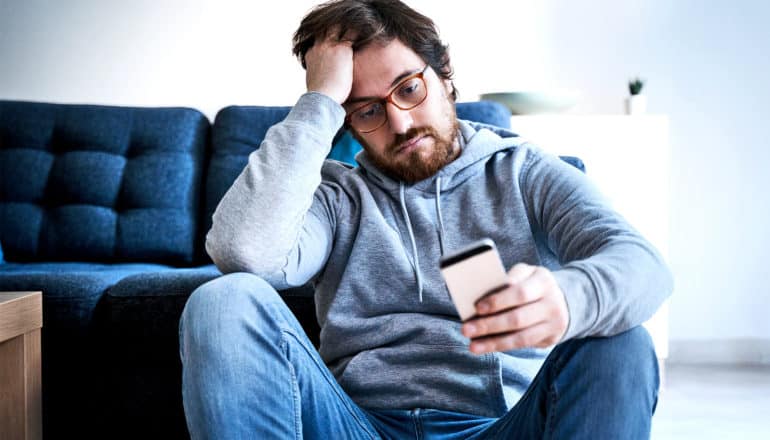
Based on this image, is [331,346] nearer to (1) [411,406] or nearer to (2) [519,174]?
(1) [411,406]

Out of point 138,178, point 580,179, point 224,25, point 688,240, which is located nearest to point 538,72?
point 688,240

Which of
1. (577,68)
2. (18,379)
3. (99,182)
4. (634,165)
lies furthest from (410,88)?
(577,68)

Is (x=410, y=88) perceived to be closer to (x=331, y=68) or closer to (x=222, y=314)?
(x=331, y=68)

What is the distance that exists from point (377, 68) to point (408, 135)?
127 millimetres

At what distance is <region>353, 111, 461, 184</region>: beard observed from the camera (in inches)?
45.6

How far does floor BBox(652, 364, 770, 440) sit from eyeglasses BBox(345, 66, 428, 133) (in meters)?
1.17

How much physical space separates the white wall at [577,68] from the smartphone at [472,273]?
2.10m

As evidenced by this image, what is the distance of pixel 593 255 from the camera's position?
843 mm

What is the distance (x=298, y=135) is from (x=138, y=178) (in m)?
1.39

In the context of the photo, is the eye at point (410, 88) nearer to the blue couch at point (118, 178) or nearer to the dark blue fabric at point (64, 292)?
the blue couch at point (118, 178)

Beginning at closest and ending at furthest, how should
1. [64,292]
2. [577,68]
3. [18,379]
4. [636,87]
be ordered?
[18,379] < [64,292] < [636,87] < [577,68]

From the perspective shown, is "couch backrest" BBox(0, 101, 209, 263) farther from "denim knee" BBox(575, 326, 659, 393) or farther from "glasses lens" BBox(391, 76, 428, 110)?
"denim knee" BBox(575, 326, 659, 393)

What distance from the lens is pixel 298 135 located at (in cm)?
103

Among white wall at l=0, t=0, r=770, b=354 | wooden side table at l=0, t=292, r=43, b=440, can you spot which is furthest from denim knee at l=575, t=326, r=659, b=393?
white wall at l=0, t=0, r=770, b=354
